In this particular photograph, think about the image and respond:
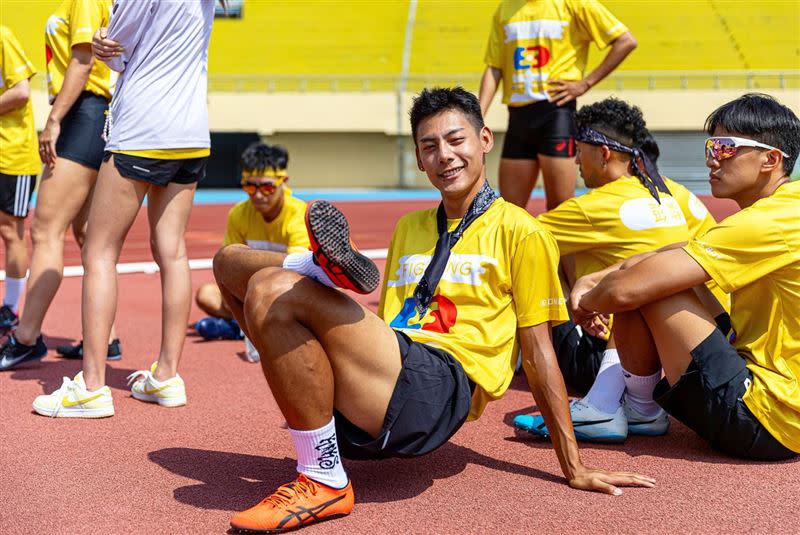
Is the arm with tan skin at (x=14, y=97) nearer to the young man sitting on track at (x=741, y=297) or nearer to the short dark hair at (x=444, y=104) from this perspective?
the short dark hair at (x=444, y=104)

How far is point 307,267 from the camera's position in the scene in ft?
9.53

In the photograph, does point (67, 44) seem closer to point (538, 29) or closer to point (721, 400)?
point (538, 29)

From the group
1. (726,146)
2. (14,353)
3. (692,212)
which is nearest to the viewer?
(726,146)

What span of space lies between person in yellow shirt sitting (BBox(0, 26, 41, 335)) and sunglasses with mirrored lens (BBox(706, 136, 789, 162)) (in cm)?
413

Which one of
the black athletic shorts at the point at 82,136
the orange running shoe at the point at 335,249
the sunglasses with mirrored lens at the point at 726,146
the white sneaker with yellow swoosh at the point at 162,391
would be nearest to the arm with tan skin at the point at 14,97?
the black athletic shorts at the point at 82,136

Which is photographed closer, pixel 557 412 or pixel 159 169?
pixel 557 412

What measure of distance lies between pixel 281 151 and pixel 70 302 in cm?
266

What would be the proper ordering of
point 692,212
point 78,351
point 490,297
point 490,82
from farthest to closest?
point 490,82, point 78,351, point 692,212, point 490,297

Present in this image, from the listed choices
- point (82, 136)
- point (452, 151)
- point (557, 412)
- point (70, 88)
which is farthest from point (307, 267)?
point (82, 136)

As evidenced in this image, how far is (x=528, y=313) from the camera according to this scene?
3.32m

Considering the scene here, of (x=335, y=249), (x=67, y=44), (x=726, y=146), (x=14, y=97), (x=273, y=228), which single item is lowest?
(x=273, y=228)

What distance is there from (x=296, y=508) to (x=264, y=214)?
3.62 metres

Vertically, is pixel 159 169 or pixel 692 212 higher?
pixel 159 169

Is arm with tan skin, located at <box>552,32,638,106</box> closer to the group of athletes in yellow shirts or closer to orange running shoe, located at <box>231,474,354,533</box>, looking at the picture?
the group of athletes in yellow shirts
